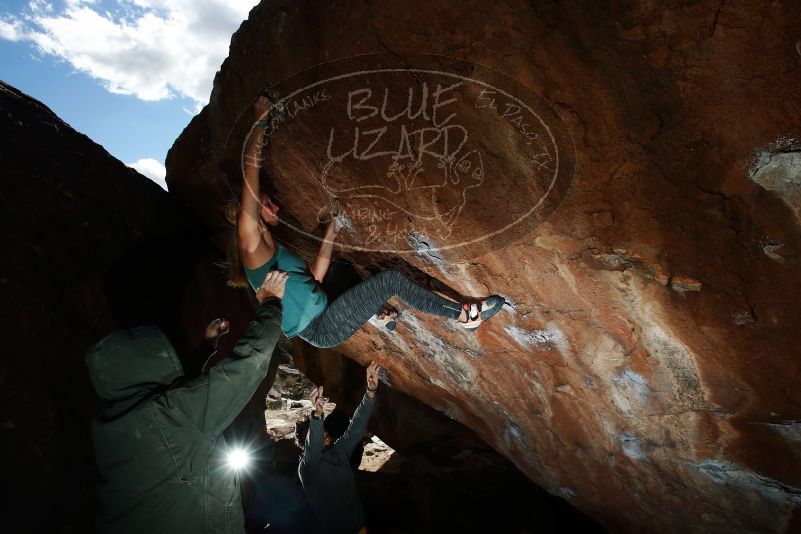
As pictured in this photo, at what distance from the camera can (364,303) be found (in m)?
2.77

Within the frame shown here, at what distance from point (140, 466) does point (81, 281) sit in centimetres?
281

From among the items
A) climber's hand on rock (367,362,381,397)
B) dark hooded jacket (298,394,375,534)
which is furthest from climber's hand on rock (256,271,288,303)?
climber's hand on rock (367,362,381,397)

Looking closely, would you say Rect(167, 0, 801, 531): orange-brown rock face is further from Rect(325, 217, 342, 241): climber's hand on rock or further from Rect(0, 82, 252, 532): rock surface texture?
Rect(0, 82, 252, 532): rock surface texture

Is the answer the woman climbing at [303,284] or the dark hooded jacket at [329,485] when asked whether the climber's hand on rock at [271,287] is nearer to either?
the woman climbing at [303,284]

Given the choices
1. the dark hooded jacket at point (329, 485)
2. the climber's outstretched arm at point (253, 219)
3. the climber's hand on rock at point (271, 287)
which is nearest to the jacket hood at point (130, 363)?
the climber's hand on rock at point (271, 287)

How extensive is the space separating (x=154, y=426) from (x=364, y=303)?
4.62 feet

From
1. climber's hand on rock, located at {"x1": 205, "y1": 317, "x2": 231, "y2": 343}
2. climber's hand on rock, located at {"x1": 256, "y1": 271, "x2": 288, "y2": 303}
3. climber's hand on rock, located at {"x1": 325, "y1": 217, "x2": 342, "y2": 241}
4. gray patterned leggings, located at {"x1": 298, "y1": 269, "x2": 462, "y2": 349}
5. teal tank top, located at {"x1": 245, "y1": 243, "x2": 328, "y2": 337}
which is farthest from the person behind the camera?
climber's hand on rock, located at {"x1": 205, "y1": 317, "x2": 231, "y2": 343}

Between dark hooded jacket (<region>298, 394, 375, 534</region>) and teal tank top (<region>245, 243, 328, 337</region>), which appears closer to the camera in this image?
teal tank top (<region>245, 243, 328, 337</region>)

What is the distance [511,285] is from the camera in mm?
2867

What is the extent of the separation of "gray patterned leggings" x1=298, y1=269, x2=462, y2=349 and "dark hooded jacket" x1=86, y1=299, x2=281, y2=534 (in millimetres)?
953

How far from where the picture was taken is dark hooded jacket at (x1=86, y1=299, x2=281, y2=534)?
167 cm

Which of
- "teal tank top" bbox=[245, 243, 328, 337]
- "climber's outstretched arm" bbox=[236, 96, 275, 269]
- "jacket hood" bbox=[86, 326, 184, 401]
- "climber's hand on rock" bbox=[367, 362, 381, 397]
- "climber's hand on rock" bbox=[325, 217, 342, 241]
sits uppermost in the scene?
"climber's hand on rock" bbox=[325, 217, 342, 241]

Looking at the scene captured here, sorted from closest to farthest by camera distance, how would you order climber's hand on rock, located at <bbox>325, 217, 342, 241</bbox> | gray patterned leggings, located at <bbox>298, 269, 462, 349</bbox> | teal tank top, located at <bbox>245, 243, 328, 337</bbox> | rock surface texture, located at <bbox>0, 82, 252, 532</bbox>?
teal tank top, located at <bbox>245, 243, 328, 337</bbox>, gray patterned leggings, located at <bbox>298, 269, 462, 349</bbox>, rock surface texture, located at <bbox>0, 82, 252, 532</bbox>, climber's hand on rock, located at <bbox>325, 217, 342, 241</bbox>

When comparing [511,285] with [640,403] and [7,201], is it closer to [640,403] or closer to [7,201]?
[640,403]
